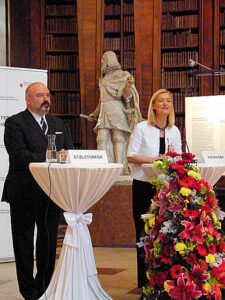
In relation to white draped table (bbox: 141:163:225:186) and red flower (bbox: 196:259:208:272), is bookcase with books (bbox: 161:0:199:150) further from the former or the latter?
red flower (bbox: 196:259:208:272)

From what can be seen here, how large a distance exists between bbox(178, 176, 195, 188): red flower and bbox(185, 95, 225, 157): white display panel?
3.76 m

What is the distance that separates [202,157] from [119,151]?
4.41 m

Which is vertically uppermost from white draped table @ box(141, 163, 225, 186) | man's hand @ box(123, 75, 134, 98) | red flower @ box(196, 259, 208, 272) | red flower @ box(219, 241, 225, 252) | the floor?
man's hand @ box(123, 75, 134, 98)

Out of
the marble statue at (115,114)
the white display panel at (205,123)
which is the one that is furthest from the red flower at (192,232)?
the marble statue at (115,114)

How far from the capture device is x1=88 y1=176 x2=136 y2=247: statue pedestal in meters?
7.29

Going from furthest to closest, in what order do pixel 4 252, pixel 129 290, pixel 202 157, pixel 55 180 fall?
pixel 4 252 → pixel 129 290 → pixel 202 157 → pixel 55 180

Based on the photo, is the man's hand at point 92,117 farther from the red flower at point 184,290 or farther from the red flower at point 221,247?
the red flower at point 184,290

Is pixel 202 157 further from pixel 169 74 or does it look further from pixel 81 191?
pixel 169 74

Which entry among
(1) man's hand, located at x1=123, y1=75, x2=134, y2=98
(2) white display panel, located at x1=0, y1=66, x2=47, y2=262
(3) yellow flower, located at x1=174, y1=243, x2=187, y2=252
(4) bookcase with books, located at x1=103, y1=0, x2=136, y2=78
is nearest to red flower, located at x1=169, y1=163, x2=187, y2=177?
(3) yellow flower, located at x1=174, y1=243, x2=187, y2=252

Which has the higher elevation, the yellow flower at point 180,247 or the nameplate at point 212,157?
the nameplate at point 212,157

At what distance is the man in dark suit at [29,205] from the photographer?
13.5 feet

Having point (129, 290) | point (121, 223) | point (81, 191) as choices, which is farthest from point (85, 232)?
point (121, 223)

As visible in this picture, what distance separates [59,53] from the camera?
10.4 m

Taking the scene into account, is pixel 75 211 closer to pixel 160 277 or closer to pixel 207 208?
pixel 160 277
